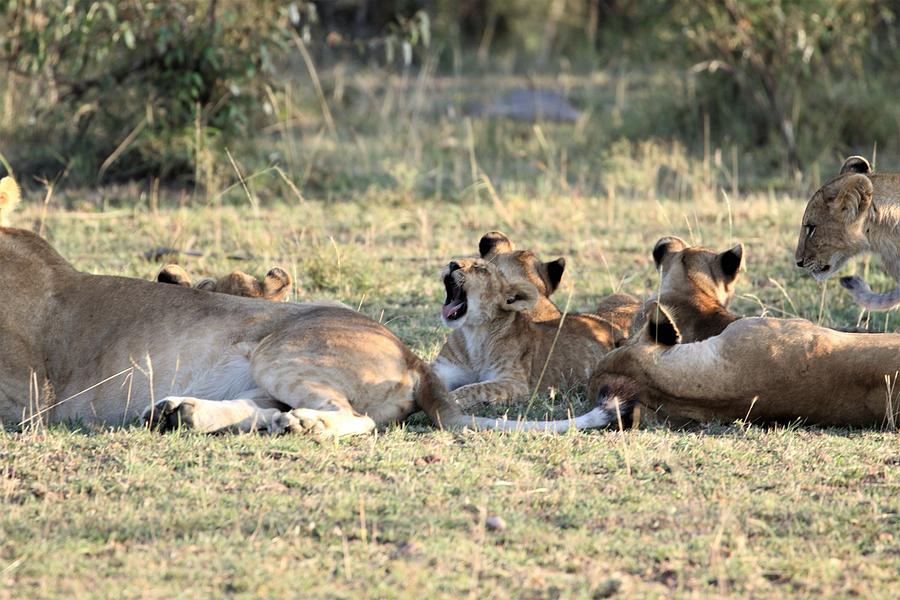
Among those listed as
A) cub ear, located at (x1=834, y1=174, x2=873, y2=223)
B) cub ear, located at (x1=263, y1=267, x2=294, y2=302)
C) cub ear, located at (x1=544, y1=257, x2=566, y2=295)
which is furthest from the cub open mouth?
cub ear, located at (x1=834, y1=174, x2=873, y2=223)

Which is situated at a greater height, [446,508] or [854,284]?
[854,284]

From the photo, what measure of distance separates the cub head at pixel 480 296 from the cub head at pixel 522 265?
0.12 metres

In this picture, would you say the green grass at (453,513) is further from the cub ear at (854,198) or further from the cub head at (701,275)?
the cub ear at (854,198)

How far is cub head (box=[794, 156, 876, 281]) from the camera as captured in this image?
703 centimetres

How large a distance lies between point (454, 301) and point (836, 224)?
2088mm

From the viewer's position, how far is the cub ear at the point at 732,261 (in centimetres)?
666

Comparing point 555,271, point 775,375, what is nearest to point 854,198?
point 555,271

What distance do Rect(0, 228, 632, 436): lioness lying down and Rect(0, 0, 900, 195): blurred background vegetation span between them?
120 inches

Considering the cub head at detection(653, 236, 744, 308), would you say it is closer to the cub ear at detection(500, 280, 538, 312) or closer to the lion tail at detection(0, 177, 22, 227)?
the cub ear at detection(500, 280, 538, 312)

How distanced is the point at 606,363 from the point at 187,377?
1756 mm

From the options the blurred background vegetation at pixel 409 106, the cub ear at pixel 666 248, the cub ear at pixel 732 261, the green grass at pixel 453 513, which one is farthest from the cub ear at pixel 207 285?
the cub ear at pixel 732 261

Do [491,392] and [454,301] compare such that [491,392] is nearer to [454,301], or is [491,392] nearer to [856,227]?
[454,301]

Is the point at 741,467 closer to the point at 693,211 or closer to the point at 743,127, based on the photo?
the point at 693,211

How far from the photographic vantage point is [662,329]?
19.0ft
